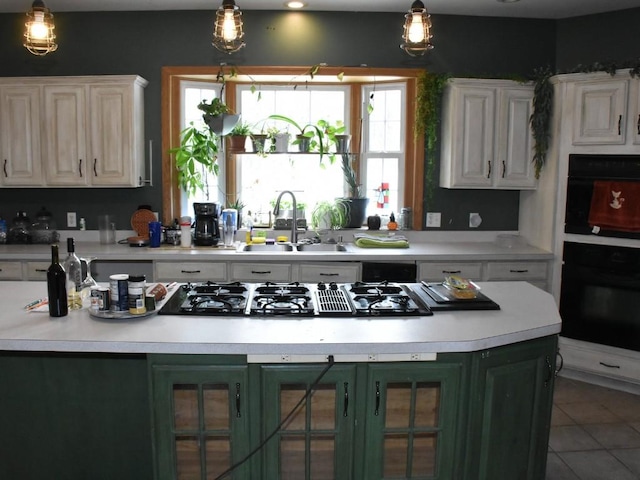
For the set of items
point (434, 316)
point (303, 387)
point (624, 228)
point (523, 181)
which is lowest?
point (303, 387)

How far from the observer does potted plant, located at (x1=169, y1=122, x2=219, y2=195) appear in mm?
4695

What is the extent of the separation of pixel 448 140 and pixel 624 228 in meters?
1.42

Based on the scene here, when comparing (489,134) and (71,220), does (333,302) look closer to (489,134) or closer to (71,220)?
(489,134)

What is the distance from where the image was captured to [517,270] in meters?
4.35

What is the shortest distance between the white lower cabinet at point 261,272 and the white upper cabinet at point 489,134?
147 cm

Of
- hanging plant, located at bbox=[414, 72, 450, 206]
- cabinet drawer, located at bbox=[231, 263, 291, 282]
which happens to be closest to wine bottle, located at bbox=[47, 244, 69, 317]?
cabinet drawer, located at bbox=[231, 263, 291, 282]

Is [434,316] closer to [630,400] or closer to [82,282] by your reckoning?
[82,282]

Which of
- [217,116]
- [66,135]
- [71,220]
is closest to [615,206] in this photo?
[217,116]

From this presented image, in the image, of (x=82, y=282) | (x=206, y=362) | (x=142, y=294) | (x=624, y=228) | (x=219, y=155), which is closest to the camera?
(x=206, y=362)

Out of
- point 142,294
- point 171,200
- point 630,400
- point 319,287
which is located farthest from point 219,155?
point 630,400

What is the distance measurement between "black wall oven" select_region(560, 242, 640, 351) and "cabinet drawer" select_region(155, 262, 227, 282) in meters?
2.47

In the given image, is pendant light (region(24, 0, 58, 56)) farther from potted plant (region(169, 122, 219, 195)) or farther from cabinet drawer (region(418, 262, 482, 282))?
cabinet drawer (region(418, 262, 482, 282))

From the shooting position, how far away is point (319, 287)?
9.55ft

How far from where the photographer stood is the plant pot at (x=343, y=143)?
188 inches
